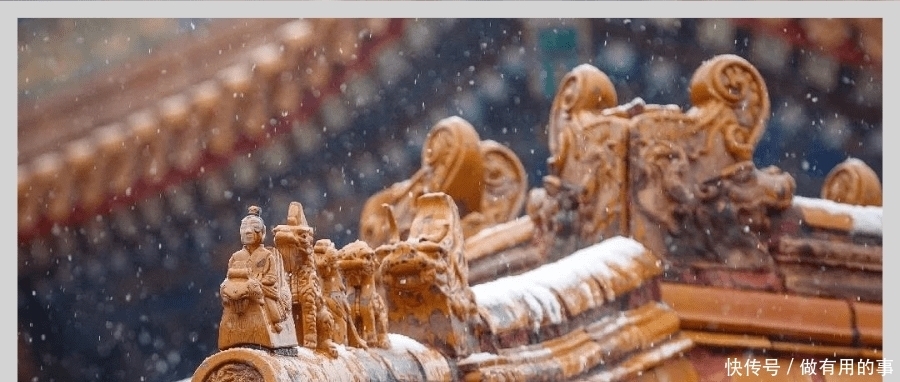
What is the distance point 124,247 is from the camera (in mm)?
17359

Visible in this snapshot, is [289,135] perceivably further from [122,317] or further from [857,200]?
[857,200]

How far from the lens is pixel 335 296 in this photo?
31.3ft

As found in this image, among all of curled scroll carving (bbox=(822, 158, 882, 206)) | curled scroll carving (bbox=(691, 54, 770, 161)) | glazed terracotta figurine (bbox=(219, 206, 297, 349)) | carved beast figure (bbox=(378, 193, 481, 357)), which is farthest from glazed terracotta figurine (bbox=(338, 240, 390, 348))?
curled scroll carving (bbox=(822, 158, 882, 206))

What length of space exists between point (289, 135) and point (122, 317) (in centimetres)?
247

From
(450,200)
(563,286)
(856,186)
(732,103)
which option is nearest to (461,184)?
(732,103)

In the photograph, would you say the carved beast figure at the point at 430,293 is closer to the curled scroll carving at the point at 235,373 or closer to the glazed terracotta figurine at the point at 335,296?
the glazed terracotta figurine at the point at 335,296

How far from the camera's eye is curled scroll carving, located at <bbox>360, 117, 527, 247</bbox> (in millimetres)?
15336

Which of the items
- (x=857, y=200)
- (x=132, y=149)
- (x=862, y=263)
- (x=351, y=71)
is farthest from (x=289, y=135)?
(x=862, y=263)

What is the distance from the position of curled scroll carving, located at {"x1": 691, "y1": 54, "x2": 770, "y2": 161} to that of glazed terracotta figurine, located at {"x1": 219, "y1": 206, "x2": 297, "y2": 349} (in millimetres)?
5888

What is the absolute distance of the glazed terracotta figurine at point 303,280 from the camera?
897 cm

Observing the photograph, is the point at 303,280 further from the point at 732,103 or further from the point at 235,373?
the point at 732,103

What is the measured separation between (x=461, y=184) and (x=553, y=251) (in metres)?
1.54

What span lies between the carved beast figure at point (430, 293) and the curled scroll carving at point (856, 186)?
6.34m

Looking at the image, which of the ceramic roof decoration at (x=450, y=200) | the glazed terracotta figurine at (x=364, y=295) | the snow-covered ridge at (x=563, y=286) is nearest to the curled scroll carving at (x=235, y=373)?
the ceramic roof decoration at (x=450, y=200)
